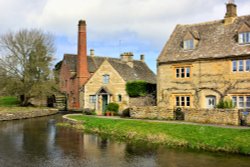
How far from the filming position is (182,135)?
70.4 ft

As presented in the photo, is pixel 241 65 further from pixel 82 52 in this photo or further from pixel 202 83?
pixel 82 52

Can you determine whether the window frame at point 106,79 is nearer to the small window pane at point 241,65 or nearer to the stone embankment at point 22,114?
the stone embankment at point 22,114

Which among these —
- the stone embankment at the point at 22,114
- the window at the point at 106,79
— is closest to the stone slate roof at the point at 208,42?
the window at the point at 106,79

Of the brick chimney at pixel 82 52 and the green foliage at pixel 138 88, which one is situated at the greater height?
the brick chimney at pixel 82 52

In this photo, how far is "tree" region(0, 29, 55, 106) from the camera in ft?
157

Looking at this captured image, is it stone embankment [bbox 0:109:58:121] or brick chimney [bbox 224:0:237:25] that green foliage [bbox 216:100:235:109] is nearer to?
brick chimney [bbox 224:0:237:25]

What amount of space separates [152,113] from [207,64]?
22.3 feet

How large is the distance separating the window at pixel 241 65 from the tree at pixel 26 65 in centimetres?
2937

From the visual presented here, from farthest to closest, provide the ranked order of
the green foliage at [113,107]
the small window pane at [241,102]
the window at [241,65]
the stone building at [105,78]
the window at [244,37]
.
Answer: the stone building at [105,78] → the green foliage at [113,107] → the window at [244,37] → the small window pane at [241,102] → the window at [241,65]

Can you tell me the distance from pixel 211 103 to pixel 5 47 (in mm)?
32286

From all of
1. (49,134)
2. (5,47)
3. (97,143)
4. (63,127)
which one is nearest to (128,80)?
(63,127)

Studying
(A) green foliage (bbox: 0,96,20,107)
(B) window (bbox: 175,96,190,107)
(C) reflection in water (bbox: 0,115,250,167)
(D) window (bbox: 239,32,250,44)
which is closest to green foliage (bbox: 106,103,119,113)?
(B) window (bbox: 175,96,190,107)

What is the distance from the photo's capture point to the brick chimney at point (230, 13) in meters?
31.9

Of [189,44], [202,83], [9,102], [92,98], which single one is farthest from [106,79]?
[9,102]
